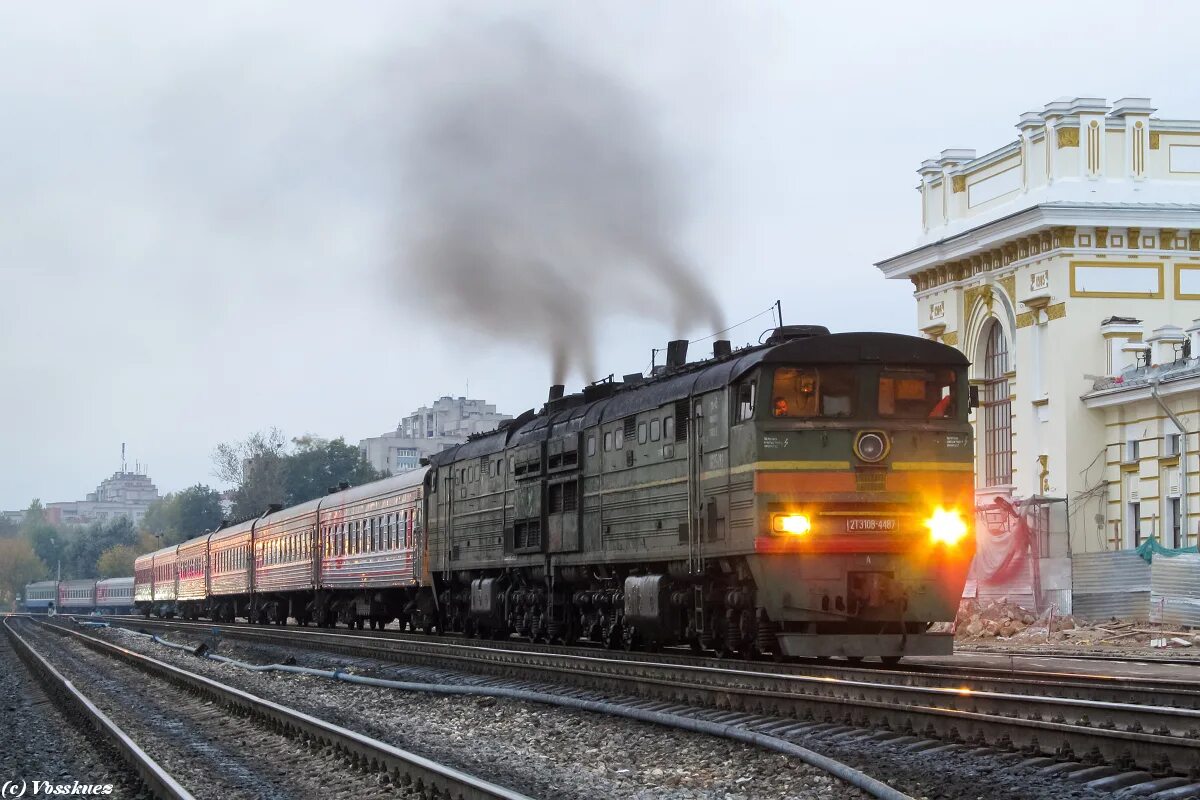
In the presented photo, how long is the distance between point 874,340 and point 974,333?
2660 cm

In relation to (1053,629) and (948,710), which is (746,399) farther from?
(1053,629)

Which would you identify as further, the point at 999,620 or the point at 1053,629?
the point at 999,620

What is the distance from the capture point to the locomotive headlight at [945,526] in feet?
65.3

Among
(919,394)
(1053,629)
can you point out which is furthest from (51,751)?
(1053,629)

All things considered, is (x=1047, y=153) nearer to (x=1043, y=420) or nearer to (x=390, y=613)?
(x=1043, y=420)

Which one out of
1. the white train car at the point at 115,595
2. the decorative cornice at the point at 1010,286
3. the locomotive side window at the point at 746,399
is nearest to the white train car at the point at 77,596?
the white train car at the point at 115,595

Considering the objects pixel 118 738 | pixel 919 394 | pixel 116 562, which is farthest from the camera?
pixel 116 562

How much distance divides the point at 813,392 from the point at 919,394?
1.48 metres

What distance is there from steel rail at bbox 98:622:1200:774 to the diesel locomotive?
163cm

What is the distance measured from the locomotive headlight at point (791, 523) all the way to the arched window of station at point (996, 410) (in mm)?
26575

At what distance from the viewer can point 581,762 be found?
1353 centimetres

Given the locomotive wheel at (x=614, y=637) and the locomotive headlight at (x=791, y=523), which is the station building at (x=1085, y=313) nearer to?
the locomotive wheel at (x=614, y=637)

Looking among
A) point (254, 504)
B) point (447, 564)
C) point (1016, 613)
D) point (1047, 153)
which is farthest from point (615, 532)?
point (254, 504)

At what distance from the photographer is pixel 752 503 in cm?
1959
